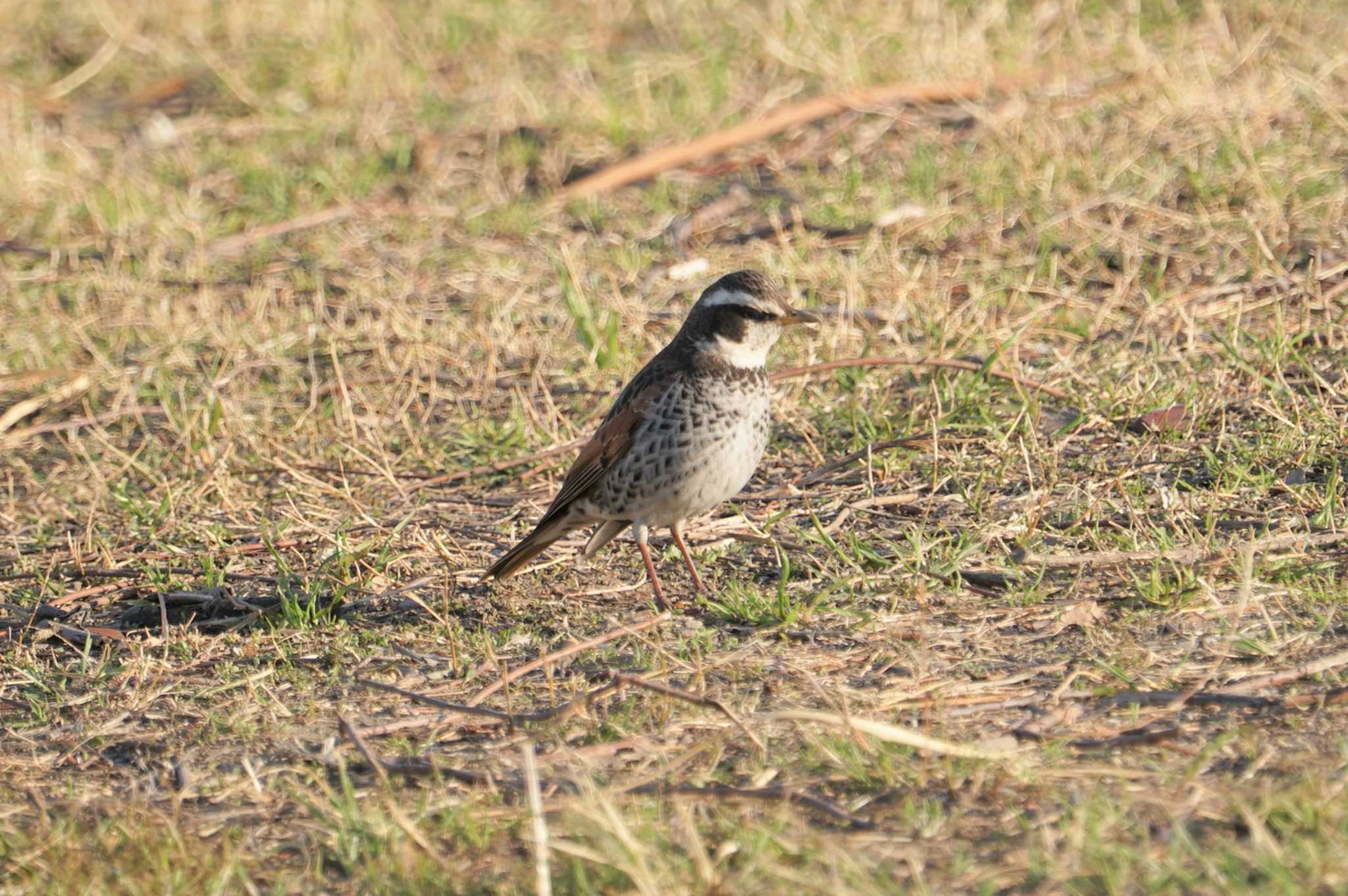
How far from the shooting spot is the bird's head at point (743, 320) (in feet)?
18.5

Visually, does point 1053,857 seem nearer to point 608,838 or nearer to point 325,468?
point 608,838

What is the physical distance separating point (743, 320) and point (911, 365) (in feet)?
4.54

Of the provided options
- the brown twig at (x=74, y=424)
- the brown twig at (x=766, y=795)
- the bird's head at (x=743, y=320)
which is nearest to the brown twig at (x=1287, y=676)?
the brown twig at (x=766, y=795)

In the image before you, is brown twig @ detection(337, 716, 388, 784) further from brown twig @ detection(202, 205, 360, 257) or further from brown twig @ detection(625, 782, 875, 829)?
brown twig @ detection(202, 205, 360, 257)

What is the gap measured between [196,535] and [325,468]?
0.62 m

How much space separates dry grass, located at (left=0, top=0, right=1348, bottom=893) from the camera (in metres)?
4.03

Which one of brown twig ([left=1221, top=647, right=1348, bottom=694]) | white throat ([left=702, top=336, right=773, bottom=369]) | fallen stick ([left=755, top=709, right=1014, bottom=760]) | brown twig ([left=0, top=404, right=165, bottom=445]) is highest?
white throat ([left=702, top=336, right=773, bottom=369])

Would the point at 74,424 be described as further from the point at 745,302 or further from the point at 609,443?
the point at 745,302

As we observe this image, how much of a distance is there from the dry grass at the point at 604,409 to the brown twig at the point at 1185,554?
0.02 m

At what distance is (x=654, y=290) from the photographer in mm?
8227

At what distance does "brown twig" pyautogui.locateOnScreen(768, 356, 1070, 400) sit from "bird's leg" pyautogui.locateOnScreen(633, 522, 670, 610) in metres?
1.24

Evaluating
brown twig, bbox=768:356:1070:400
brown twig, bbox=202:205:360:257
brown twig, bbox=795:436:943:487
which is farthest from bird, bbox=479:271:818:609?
brown twig, bbox=202:205:360:257

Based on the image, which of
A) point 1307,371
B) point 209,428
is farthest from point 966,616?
point 209,428

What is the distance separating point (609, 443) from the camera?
5.71 meters
